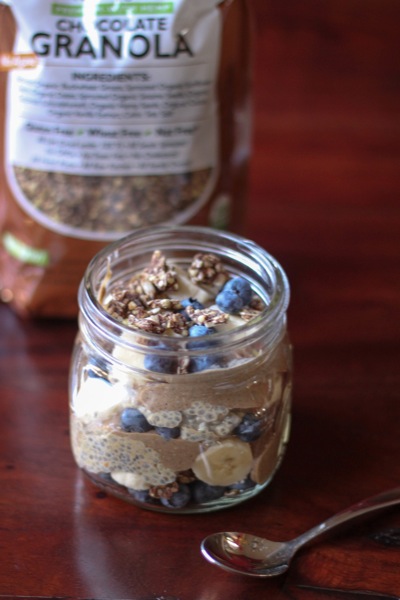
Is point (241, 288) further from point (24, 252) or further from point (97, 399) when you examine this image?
point (24, 252)

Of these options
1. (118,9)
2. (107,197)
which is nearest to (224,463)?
(107,197)

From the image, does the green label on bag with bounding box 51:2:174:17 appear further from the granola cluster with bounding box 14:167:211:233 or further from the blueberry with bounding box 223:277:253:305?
the blueberry with bounding box 223:277:253:305

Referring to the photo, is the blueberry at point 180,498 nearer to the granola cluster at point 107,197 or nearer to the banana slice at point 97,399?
the banana slice at point 97,399

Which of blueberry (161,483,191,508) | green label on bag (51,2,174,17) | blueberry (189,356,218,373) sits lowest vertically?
blueberry (161,483,191,508)

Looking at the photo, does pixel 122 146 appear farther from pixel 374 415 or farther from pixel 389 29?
pixel 389 29

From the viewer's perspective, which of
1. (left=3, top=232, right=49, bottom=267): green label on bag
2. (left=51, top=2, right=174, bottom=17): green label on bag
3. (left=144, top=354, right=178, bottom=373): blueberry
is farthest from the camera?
(left=3, top=232, right=49, bottom=267): green label on bag

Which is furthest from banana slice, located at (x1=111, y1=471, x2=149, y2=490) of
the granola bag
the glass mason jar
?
the granola bag

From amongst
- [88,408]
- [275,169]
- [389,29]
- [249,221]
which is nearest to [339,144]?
[275,169]

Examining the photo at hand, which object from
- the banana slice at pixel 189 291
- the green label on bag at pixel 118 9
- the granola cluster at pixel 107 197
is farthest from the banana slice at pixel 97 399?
the green label on bag at pixel 118 9
